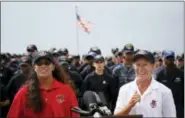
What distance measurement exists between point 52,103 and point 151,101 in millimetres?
861

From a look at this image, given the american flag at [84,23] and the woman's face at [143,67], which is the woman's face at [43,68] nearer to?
the woman's face at [143,67]

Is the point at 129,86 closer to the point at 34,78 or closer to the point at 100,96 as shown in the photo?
the point at 34,78

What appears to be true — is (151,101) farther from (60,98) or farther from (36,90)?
(36,90)

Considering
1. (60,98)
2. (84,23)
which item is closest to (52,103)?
(60,98)

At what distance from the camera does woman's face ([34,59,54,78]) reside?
13.1 feet

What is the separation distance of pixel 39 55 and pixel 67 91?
0.44 m

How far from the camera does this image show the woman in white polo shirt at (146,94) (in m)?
3.58

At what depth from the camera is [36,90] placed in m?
3.94

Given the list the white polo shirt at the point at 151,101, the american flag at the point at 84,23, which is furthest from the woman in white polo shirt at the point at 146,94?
the american flag at the point at 84,23

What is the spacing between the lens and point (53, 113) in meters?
3.71

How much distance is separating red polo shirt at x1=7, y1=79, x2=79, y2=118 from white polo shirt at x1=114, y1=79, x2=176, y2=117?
0.46 metres

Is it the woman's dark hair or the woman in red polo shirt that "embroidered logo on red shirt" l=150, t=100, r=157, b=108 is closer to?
the woman in red polo shirt

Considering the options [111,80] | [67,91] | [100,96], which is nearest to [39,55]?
[67,91]

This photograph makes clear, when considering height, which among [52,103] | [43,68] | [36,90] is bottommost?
[52,103]
